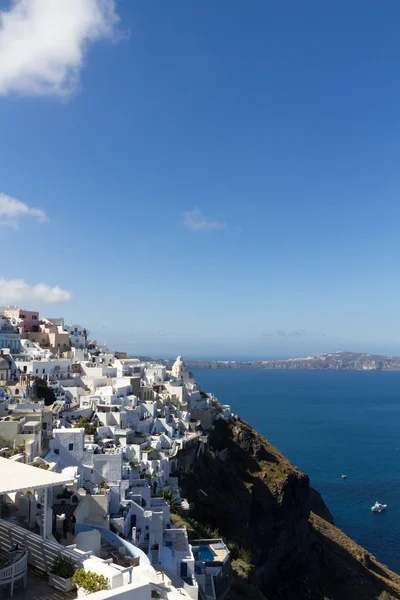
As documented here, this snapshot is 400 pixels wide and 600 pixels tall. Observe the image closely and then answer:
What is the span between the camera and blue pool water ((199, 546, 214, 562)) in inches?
1035

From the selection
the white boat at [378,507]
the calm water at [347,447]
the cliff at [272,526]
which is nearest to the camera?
the cliff at [272,526]

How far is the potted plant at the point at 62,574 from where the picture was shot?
10.9 m

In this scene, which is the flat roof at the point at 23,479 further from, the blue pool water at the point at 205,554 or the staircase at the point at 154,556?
the blue pool water at the point at 205,554

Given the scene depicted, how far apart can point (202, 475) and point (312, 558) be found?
17522 millimetres

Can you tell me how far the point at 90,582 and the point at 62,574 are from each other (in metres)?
0.85

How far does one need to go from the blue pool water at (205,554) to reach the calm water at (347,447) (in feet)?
113

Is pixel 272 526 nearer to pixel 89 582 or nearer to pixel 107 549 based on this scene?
pixel 107 549

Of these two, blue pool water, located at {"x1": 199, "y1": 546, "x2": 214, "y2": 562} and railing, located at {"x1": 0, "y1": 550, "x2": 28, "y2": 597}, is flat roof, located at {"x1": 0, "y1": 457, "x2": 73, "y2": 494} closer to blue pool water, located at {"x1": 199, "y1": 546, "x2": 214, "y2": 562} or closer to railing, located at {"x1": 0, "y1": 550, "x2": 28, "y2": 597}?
railing, located at {"x1": 0, "y1": 550, "x2": 28, "y2": 597}

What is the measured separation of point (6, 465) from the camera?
14062 mm

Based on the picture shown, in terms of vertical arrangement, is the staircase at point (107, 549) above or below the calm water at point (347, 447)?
above

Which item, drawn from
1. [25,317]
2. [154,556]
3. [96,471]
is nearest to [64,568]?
[154,556]

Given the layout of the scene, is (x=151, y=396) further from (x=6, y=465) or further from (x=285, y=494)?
(x=6, y=465)

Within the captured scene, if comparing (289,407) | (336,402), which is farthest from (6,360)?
(336,402)

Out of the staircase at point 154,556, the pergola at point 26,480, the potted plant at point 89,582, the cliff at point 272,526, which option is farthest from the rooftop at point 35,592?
the cliff at point 272,526
